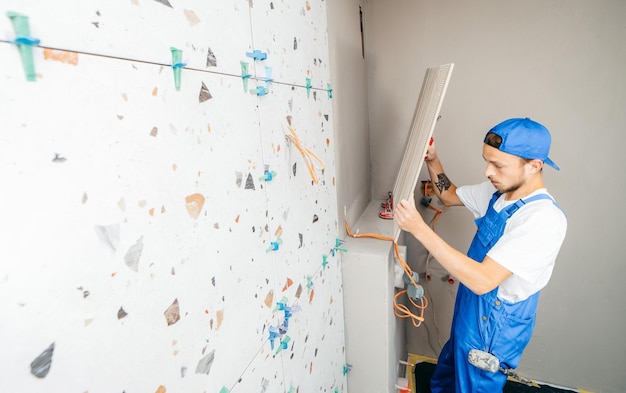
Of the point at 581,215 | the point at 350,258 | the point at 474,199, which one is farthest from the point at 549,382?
the point at 350,258

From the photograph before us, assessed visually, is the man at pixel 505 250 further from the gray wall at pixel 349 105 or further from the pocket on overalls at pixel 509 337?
the gray wall at pixel 349 105

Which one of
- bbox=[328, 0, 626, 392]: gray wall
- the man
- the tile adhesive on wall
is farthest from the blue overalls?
the tile adhesive on wall

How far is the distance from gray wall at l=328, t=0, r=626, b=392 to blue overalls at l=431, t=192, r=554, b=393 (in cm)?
Answer: 65

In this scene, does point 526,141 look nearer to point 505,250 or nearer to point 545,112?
point 505,250

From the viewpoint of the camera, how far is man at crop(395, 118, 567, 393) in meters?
1.19

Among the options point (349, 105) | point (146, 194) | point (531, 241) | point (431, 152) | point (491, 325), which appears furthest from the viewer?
point (431, 152)

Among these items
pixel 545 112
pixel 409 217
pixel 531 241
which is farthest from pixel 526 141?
pixel 545 112

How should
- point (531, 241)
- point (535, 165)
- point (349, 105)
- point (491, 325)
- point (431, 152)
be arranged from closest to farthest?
point (531, 241), point (535, 165), point (491, 325), point (349, 105), point (431, 152)

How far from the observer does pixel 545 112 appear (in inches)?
71.1

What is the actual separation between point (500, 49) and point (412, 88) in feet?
1.63

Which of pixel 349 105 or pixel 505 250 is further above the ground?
pixel 349 105

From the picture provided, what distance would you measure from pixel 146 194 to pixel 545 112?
82.1 inches

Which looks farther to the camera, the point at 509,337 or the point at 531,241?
the point at 509,337

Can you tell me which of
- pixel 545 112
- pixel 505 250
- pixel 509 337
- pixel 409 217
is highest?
pixel 545 112
